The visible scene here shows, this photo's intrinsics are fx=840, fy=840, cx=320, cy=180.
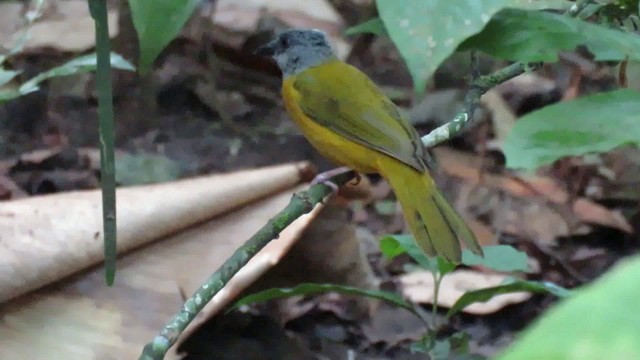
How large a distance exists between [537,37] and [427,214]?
2.87ft

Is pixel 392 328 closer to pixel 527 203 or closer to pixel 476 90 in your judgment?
pixel 476 90

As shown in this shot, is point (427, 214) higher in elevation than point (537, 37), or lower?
lower

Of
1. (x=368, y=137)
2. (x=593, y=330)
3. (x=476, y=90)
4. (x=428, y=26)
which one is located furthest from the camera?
(x=368, y=137)

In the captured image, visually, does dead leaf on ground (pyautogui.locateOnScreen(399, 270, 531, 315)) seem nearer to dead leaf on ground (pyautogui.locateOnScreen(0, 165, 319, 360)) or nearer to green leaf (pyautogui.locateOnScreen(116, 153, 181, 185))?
dead leaf on ground (pyautogui.locateOnScreen(0, 165, 319, 360))

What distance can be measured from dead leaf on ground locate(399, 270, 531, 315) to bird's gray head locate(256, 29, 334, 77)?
29.0 inches

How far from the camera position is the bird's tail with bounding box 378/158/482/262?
162cm

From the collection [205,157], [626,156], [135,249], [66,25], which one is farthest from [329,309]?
[66,25]

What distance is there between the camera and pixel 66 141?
359 centimetres

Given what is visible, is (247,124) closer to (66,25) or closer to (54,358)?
(66,25)

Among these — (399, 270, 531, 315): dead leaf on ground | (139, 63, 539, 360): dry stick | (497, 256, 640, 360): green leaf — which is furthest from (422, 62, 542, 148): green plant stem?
(497, 256, 640, 360): green leaf

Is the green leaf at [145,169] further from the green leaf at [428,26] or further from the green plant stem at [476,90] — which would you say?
the green leaf at [428,26]

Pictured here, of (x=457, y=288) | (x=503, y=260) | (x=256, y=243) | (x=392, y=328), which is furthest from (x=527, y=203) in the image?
(x=256, y=243)

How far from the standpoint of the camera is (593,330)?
23 centimetres

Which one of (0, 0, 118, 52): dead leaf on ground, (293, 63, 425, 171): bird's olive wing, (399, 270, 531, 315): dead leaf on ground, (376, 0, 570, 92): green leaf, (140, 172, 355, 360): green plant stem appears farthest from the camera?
(0, 0, 118, 52): dead leaf on ground
